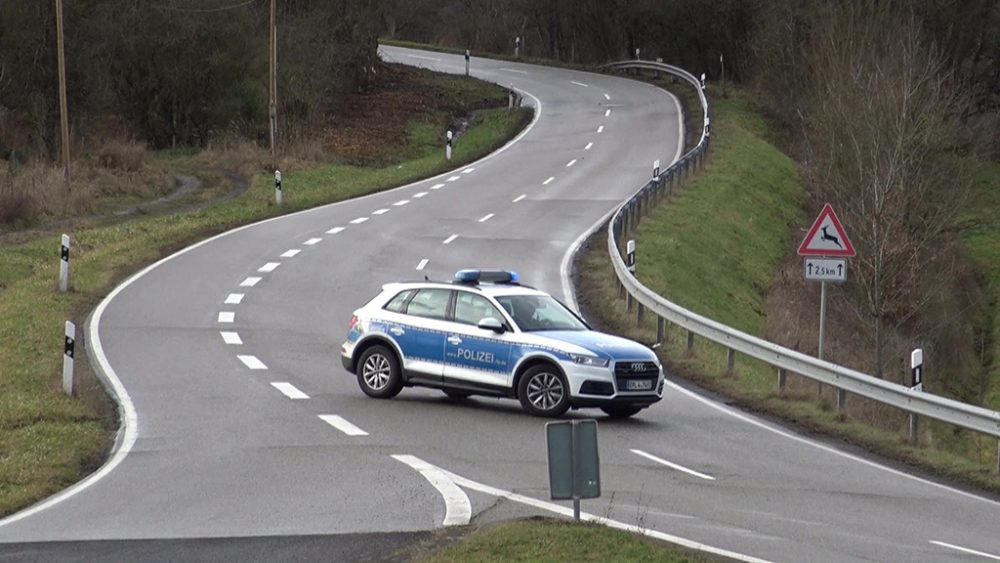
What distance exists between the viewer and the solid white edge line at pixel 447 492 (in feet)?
39.2

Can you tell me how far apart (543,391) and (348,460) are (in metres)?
3.32

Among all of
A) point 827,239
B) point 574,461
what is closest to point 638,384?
point 827,239

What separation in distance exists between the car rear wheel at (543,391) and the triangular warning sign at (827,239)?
452cm

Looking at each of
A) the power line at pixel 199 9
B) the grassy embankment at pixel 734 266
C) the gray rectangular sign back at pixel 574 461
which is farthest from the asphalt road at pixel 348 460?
the power line at pixel 199 9

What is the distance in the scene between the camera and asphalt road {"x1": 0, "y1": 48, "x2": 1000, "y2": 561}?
12.0 metres

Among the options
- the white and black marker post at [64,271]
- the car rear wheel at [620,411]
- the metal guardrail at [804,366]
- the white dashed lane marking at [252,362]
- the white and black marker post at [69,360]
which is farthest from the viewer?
the white and black marker post at [64,271]

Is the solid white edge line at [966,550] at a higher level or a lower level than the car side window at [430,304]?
lower

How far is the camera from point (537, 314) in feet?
60.2

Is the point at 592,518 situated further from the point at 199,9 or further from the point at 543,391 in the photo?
the point at 199,9

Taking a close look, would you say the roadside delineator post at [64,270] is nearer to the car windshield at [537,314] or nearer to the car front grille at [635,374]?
the car windshield at [537,314]

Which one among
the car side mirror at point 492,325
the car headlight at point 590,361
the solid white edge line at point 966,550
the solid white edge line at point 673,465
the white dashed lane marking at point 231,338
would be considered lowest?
the solid white edge line at point 966,550

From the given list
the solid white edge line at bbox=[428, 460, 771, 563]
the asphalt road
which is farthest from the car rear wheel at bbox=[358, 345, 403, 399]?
the solid white edge line at bbox=[428, 460, 771, 563]

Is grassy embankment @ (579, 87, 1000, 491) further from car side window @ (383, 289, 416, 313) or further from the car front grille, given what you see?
car side window @ (383, 289, 416, 313)

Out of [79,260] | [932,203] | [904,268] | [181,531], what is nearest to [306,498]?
[181,531]
